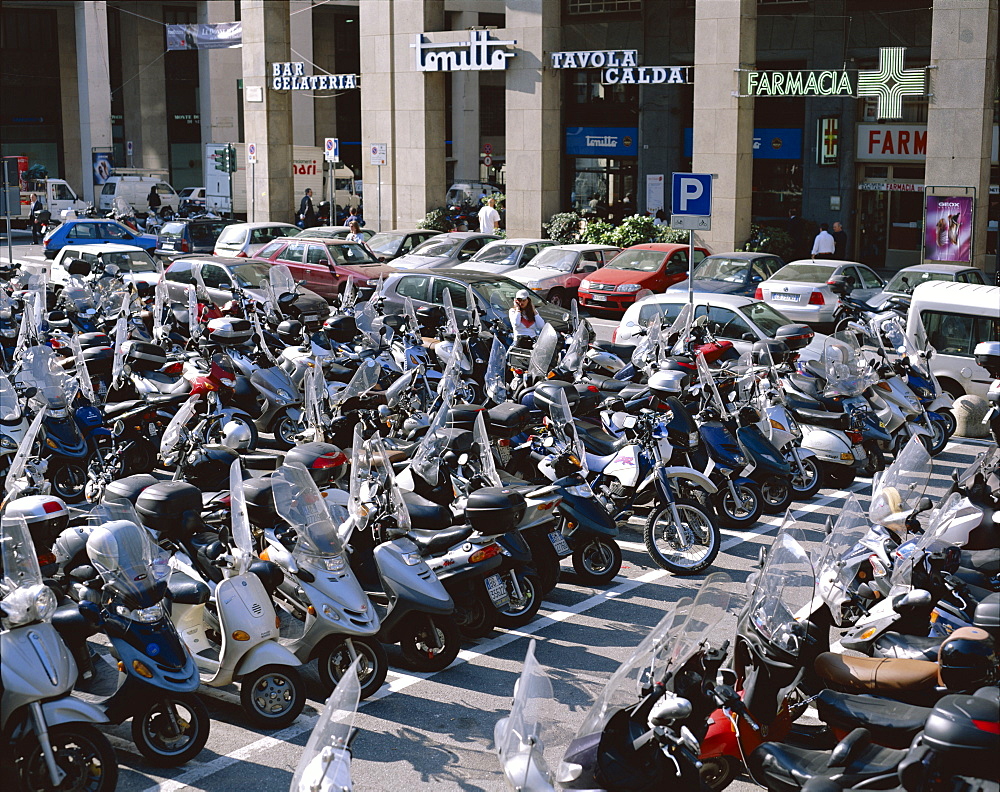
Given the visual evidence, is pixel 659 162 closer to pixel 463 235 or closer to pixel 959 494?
pixel 463 235

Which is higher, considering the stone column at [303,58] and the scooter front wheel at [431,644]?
the stone column at [303,58]

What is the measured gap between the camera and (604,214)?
38156 mm

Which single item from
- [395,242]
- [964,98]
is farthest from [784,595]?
[395,242]

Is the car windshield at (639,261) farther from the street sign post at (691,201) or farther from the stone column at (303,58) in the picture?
the stone column at (303,58)

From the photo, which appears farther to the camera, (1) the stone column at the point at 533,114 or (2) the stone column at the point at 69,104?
(2) the stone column at the point at 69,104

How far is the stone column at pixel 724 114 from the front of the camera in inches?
1110

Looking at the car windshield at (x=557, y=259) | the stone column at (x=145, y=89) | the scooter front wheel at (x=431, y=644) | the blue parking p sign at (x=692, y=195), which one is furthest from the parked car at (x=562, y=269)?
the stone column at (x=145, y=89)

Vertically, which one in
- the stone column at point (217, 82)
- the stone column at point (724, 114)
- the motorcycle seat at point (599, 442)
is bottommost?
the motorcycle seat at point (599, 442)

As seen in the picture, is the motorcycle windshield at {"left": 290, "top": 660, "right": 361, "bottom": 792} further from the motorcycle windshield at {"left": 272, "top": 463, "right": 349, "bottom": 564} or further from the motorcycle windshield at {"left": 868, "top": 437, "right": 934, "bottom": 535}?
the motorcycle windshield at {"left": 868, "top": 437, "right": 934, "bottom": 535}

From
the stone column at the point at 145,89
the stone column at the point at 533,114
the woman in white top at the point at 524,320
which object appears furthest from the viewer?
the stone column at the point at 145,89

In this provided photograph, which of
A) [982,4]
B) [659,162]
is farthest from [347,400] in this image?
[659,162]

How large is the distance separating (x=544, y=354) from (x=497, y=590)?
5042 millimetres

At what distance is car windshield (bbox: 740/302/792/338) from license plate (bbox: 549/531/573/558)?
786 cm

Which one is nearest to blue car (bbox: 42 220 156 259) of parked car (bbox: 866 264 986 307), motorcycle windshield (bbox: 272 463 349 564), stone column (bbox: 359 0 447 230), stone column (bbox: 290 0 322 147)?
stone column (bbox: 359 0 447 230)
